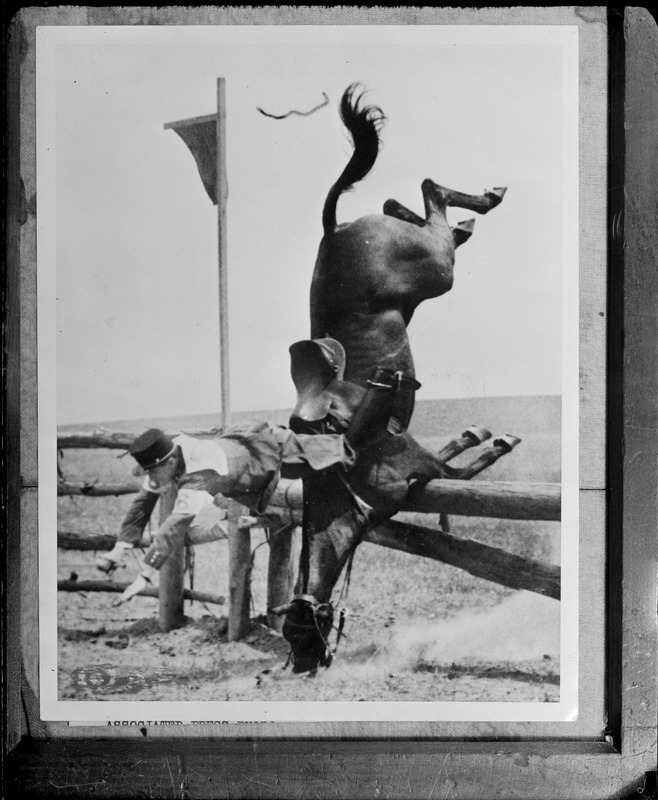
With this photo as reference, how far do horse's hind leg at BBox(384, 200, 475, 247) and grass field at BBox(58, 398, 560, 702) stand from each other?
0.29 metres

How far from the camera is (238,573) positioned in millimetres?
1163

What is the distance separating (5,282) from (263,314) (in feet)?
1.46

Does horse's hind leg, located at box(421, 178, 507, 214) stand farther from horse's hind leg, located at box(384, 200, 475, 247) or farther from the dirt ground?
the dirt ground

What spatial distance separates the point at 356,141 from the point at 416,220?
0.17 meters

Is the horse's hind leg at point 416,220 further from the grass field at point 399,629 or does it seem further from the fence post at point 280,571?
the fence post at point 280,571

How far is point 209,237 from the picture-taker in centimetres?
117

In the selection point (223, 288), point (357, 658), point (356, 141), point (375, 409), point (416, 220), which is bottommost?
point (357, 658)

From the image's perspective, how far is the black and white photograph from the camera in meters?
1.16

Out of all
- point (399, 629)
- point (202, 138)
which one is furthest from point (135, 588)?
point (202, 138)

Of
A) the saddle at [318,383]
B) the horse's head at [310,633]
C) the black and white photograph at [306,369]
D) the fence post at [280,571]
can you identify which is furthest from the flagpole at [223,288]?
the horse's head at [310,633]

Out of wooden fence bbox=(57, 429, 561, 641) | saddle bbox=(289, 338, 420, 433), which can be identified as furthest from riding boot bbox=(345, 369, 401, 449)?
wooden fence bbox=(57, 429, 561, 641)

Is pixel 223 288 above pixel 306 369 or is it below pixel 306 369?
above

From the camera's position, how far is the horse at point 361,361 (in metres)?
1.16

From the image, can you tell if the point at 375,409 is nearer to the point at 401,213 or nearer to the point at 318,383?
the point at 318,383
